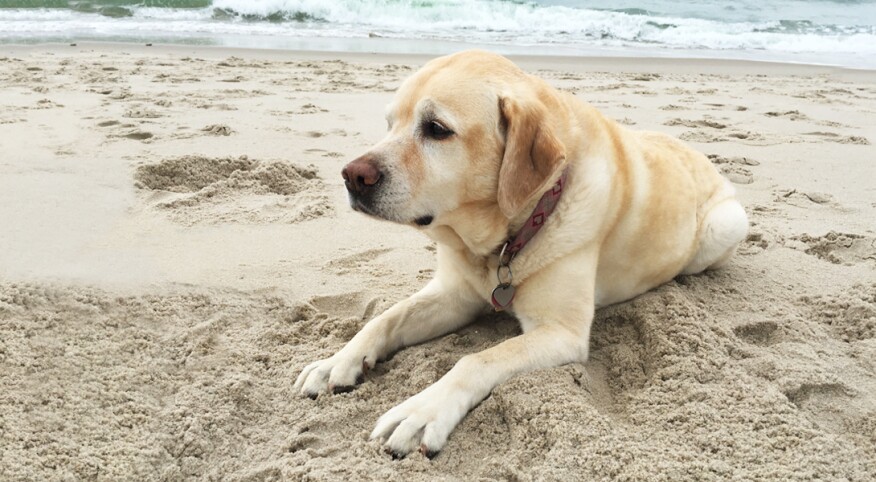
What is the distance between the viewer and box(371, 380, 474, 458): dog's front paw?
225 cm

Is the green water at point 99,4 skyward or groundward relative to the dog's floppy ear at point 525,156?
skyward

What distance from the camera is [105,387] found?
2461 mm

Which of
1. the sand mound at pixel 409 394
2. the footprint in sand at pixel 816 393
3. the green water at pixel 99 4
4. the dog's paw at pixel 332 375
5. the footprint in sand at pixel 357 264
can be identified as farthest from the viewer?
the green water at pixel 99 4

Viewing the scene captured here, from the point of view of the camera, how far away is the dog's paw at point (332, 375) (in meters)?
2.57

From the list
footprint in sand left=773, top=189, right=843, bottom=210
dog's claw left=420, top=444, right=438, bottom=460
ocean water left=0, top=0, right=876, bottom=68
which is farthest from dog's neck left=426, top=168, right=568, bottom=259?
ocean water left=0, top=0, right=876, bottom=68

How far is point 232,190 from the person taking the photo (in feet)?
14.9

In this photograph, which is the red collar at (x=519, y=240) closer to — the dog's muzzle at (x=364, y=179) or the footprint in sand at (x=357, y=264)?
the dog's muzzle at (x=364, y=179)

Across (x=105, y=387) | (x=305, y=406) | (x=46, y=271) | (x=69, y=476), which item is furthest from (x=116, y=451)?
(x=46, y=271)

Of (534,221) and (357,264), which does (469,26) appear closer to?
(357,264)

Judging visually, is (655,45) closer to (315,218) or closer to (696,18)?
(696,18)

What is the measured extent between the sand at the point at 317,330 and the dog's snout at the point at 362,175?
2.44ft

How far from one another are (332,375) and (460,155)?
3.07 feet

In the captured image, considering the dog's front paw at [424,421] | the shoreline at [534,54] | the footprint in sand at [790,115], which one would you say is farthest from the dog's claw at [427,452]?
the shoreline at [534,54]

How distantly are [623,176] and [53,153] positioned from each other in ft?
12.8
